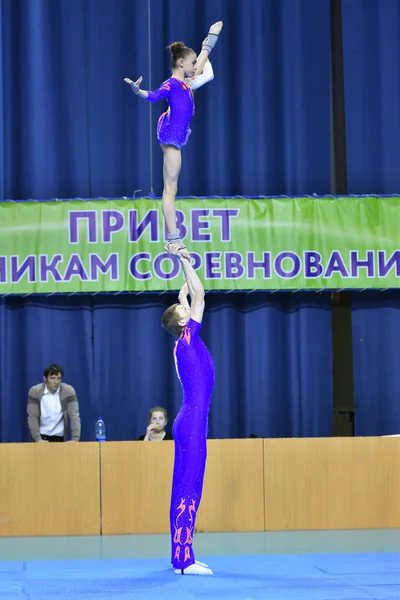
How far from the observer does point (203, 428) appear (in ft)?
18.5

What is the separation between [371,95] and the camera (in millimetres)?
10305

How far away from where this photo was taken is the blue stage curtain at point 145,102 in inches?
399

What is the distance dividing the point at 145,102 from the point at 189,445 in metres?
5.38

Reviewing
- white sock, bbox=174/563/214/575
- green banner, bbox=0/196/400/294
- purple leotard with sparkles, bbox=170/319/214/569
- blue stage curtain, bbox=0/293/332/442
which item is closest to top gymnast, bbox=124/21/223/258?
purple leotard with sparkles, bbox=170/319/214/569

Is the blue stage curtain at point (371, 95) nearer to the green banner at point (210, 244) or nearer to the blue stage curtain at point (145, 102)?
the blue stage curtain at point (145, 102)

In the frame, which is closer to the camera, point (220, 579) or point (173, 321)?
point (220, 579)

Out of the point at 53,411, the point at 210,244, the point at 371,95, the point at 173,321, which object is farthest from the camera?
the point at 371,95

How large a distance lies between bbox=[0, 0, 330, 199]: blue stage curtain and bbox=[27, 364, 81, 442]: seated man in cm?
218

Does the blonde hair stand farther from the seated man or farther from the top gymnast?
the seated man

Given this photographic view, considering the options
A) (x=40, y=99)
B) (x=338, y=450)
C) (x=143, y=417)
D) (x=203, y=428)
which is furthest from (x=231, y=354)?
(x=203, y=428)

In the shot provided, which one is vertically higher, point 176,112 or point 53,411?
point 176,112

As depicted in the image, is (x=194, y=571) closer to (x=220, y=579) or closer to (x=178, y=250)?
(x=220, y=579)

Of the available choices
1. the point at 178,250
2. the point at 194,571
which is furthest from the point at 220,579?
the point at 178,250

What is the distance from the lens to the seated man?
29.0 feet
